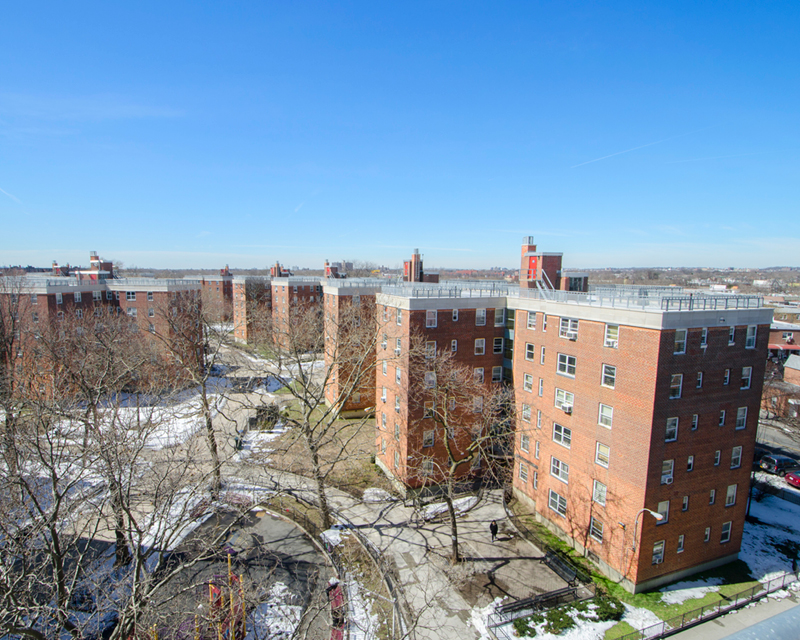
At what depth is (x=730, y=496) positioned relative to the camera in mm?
23562

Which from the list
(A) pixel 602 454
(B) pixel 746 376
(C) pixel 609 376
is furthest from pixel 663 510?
(B) pixel 746 376

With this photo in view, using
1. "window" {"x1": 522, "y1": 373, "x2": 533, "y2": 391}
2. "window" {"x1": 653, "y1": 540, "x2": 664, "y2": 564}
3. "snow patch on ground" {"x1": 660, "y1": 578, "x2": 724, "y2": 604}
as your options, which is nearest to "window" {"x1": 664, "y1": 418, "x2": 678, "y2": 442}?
"window" {"x1": 653, "y1": 540, "x2": 664, "y2": 564}

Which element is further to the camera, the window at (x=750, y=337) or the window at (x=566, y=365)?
the window at (x=566, y=365)

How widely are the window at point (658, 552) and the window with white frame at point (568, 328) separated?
11122 millimetres

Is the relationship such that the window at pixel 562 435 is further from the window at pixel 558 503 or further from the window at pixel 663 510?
the window at pixel 663 510

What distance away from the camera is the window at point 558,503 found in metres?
26.0

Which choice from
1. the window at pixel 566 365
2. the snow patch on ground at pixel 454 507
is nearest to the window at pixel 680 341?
the window at pixel 566 365

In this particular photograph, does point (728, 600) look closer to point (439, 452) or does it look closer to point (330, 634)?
point (439, 452)

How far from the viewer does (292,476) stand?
33875mm

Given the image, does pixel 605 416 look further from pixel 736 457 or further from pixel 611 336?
pixel 736 457

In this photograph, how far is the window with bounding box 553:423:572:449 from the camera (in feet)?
83.4

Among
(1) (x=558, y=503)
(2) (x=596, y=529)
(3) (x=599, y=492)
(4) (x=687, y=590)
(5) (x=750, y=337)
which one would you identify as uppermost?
(5) (x=750, y=337)

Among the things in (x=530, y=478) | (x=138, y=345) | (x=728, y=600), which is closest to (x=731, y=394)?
(x=728, y=600)

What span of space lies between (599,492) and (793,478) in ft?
73.4
